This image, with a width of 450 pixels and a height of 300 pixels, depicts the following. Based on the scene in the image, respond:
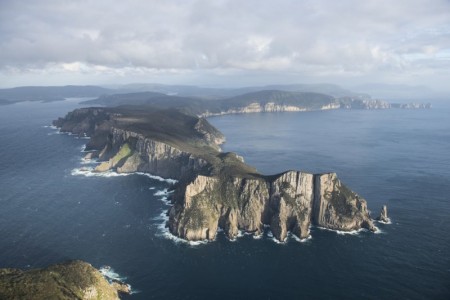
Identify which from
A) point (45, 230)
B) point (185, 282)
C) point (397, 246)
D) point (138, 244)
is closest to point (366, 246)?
point (397, 246)

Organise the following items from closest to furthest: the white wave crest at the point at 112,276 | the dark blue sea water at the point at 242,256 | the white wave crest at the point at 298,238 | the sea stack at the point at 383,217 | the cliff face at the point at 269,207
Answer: the dark blue sea water at the point at 242,256 < the white wave crest at the point at 112,276 < the white wave crest at the point at 298,238 < the cliff face at the point at 269,207 < the sea stack at the point at 383,217

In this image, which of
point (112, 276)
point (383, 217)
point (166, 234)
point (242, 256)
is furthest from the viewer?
point (383, 217)

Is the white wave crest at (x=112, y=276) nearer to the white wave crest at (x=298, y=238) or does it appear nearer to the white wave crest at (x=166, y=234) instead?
the white wave crest at (x=166, y=234)

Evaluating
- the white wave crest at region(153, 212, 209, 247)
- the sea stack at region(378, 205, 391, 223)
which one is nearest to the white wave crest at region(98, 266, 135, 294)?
the white wave crest at region(153, 212, 209, 247)

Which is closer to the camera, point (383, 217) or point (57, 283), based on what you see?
point (57, 283)

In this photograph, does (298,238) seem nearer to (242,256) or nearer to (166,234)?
(242,256)

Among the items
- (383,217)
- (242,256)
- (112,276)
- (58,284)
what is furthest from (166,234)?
(383,217)

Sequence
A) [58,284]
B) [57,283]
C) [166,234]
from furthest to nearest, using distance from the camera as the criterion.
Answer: [166,234] → [57,283] → [58,284]

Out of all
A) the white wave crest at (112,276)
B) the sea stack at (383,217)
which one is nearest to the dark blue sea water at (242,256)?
the white wave crest at (112,276)
